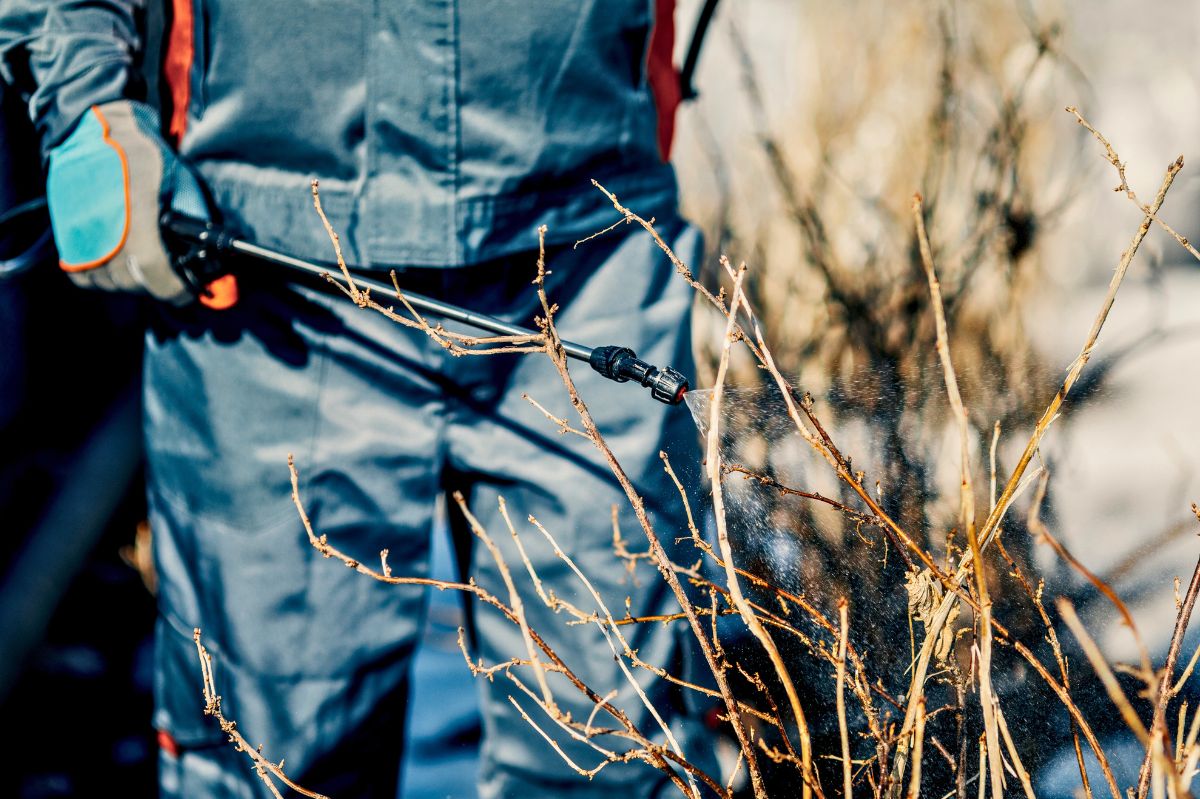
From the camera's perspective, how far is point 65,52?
1.32 m

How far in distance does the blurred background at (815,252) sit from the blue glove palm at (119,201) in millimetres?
179

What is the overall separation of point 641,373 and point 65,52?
1.03 meters

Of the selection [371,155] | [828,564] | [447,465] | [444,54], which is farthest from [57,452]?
[828,564]

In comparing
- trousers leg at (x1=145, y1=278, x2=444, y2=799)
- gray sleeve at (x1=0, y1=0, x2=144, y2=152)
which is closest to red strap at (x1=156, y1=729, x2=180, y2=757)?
trousers leg at (x1=145, y1=278, x2=444, y2=799)

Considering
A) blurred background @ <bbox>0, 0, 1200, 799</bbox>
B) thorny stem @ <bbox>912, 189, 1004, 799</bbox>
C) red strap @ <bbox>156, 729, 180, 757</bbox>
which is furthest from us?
blurred background @ <bbox>0, 0, 1200, 799</bbox>

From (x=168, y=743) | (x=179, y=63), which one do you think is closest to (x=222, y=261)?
(x=179, y=63)

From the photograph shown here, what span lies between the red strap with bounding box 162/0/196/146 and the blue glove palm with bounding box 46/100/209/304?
56 millimetres

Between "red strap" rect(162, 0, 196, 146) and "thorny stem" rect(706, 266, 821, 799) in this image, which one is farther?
"red strap" rect(162, 0, 196, 146)

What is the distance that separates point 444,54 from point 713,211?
1.68 meters

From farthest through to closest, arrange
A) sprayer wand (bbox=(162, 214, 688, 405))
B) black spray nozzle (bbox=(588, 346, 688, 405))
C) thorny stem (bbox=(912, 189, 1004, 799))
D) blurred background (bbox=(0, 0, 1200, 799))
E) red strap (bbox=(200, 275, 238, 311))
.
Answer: blurred background (bbox=(0, 0, 1200, 799)), red strap (bbox=(200, 275, 238, 311)), sprayer wand (bbox=(162, 214, 688, 405)), black spray nozzle (bbox=(588, 346, 688, 405)), thorny stem (bbox=(912, 189, 1004, 799))

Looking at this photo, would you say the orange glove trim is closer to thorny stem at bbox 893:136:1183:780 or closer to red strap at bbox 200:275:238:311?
red strap at bbox 200:275:238:311

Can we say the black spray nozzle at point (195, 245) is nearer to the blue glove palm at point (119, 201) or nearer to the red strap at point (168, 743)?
the blue glove palm at point (119, 201)

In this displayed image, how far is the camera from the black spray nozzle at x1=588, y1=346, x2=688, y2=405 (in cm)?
97

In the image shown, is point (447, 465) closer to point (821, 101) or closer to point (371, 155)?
point (371, 155)
